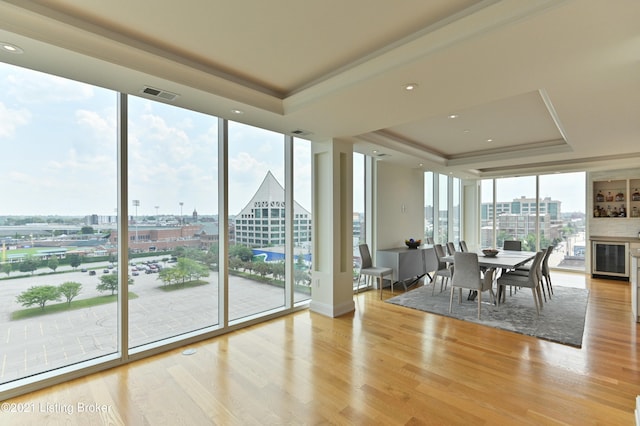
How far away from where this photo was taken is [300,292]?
4.93m

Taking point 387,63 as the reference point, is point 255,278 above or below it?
below

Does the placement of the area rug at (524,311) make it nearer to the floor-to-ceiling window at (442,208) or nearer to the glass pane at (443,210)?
the floor-to-ceiling window at (442,208)

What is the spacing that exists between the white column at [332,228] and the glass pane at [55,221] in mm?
2655

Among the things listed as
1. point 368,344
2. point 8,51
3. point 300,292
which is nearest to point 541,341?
point 368,344

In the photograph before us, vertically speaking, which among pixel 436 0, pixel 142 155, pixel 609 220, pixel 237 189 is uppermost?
pixel 436 0

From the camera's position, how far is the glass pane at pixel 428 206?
7926 mm

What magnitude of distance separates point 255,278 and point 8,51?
331 centimetres

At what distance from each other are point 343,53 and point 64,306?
345 cm

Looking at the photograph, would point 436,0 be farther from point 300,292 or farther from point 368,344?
point 300,292

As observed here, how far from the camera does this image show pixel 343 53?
255 cm

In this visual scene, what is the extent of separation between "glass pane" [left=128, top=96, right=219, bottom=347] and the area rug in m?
3.19

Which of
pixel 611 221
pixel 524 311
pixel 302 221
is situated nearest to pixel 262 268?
pixel 302 221

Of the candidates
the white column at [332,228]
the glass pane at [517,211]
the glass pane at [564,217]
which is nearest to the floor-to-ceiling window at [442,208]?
the glass pane at [517,211]

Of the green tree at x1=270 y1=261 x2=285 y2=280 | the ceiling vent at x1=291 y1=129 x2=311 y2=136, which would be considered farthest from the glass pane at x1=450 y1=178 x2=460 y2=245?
the ceiling vent at x1=291 y1=129 x2=311 y2=136
